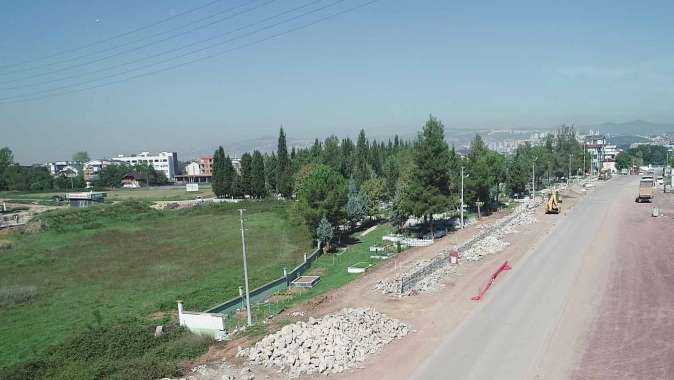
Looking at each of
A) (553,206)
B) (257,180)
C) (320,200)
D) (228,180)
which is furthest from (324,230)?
(228,180)

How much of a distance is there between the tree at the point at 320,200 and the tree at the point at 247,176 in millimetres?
42811

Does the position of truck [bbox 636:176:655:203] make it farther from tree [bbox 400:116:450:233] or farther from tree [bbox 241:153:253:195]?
tree [bbox 241:153:253:195]

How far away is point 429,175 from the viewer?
4128 centimetres

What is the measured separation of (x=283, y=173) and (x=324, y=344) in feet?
224

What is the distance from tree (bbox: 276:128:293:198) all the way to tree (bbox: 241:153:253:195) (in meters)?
4.56

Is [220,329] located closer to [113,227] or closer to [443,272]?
[443,272]

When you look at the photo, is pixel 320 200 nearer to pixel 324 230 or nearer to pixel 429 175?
pixel 324 230

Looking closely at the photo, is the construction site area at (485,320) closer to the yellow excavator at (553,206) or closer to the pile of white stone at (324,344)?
the pile of white stone at (324,344)

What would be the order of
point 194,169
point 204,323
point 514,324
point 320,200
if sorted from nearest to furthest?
point 514,324, point 204,323, point 320,200, point 194,169

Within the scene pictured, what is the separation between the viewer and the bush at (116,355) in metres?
15.3

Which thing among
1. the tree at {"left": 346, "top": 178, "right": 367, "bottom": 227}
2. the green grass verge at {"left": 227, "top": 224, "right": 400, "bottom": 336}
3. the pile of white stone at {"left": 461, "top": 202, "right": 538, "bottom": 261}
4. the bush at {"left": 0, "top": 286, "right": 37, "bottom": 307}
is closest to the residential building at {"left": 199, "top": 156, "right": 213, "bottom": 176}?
the tree at {"left": 346, "top": 178, "right": 367, "bottom": 227}

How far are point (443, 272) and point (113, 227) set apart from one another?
45.3 metres

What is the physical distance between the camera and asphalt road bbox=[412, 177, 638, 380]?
15.3m

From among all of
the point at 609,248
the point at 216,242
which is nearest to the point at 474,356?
the point at 609,248
